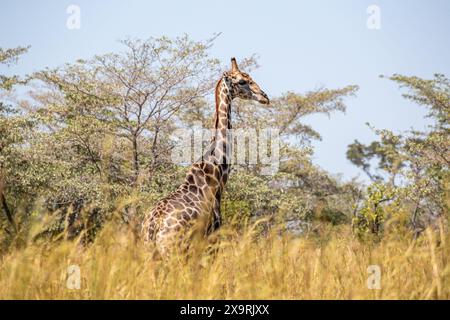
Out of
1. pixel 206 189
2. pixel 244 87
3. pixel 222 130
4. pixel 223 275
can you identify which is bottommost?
pixel 223 275

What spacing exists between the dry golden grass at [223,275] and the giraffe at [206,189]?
4.94ft

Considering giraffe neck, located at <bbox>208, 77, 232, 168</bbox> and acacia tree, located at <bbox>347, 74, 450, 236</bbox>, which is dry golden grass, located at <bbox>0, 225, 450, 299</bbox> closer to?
giraffe neck, located at <bbox>208, 77, 232, 168</bbox>

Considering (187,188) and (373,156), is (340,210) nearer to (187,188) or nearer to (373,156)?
(373,156)

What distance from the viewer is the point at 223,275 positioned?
5.56 m

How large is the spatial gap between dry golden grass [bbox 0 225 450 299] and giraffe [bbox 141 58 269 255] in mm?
1506

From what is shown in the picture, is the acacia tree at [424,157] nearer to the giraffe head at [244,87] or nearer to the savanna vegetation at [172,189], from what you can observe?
the savanna vegetation at [172,189]

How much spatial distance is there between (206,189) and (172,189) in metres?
11.9

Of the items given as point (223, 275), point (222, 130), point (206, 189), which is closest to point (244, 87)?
point (222, 130)

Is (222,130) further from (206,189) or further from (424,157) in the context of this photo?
(424,157)

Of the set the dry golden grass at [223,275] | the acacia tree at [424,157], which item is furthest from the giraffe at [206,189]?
the acacia tree at [424,157]

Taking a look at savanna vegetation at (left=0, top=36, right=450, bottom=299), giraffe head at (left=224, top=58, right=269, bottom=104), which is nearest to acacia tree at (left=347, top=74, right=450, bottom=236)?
savanna vegetation at (left=0, top=36, right=450, bottom=299)

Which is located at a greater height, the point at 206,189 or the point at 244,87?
the point at 244,87
